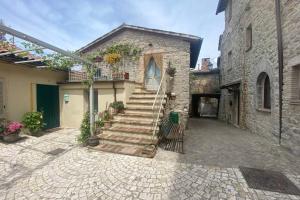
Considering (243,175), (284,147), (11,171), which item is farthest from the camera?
(284,147)

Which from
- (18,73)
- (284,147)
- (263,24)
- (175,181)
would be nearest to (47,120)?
(18,73)

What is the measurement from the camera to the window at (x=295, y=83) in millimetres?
5012

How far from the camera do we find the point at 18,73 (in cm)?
721

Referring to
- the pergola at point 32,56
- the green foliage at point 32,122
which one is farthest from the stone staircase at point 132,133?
the green foliage at point 32,122

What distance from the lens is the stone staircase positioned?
4.95m

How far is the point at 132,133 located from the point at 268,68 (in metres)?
5.86

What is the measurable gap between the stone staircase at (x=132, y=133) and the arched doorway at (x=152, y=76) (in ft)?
7.18

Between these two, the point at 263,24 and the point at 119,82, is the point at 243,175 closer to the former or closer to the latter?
the point at 119,82

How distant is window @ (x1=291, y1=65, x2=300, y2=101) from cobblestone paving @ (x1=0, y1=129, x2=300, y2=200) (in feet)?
8.68

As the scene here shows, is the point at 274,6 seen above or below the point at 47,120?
above

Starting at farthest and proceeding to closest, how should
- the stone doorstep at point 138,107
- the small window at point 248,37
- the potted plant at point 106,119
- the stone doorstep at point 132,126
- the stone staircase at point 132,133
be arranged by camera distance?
the small window at point 248,37
the stone doorstep at point 138,107
the potted plant at point 106,119
the stone doorstep at point 132,126
the stone staircase at point 132,133

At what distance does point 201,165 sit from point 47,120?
808cm

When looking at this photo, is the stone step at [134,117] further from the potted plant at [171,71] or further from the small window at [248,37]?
the small window at [248,37]

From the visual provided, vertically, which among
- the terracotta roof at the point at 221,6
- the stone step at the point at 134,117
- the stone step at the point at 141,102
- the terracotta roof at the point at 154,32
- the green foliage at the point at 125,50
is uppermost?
the terracotta roof at the point at 221,6
